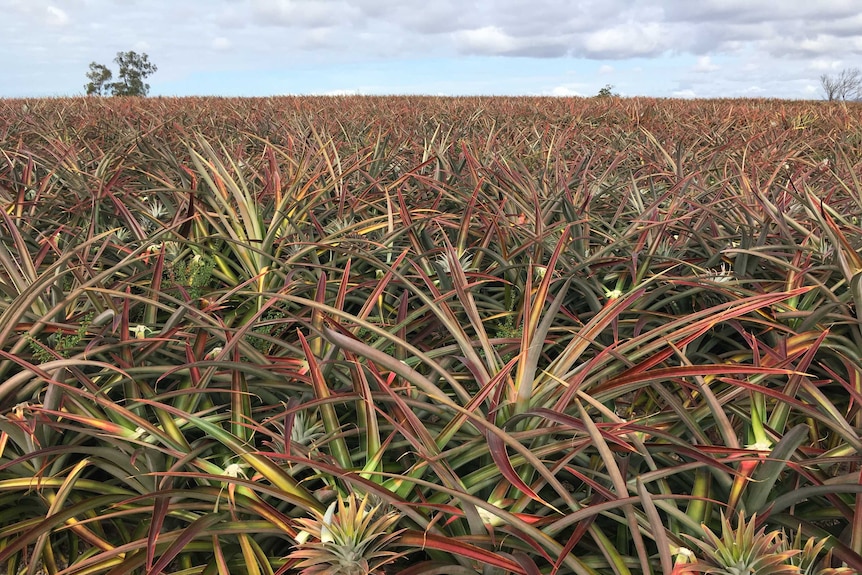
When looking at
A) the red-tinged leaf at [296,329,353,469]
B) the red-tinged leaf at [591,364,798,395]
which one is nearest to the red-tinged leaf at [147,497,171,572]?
the red-tinged leaf at [296,329,353,469]

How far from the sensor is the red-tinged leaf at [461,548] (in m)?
0.96

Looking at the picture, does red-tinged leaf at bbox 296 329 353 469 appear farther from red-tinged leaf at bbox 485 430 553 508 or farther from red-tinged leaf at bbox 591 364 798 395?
red-tinged leaf at bbox 591 364 798 395

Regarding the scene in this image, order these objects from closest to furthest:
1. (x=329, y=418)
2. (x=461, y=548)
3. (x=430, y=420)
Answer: (x=461, y=548) < (x=329, y=418) < (x=430, y=420)

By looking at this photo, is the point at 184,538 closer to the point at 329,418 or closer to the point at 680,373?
the point at 329,418

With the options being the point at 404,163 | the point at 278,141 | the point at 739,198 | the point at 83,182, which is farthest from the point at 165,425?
the point at 278,141

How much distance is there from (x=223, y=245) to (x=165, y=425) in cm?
125

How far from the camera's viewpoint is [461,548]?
3.23 ft

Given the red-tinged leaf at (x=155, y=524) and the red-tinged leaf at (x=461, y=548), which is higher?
the red-tinged leaf at (x=461, y=548)

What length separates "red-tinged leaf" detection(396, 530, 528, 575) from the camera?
3.16ft

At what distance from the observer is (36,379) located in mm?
1385

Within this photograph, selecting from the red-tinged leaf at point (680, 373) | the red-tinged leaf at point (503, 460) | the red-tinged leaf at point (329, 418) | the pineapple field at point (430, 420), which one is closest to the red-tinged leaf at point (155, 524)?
the pineapple field at point (430, 420)

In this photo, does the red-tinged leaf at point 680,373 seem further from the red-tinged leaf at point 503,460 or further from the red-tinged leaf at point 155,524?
the red-tinged leaf at point 155,524

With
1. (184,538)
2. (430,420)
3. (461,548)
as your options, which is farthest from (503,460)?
(184,538)

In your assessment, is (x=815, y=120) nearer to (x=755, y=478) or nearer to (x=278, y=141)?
(x=278, y=141)
